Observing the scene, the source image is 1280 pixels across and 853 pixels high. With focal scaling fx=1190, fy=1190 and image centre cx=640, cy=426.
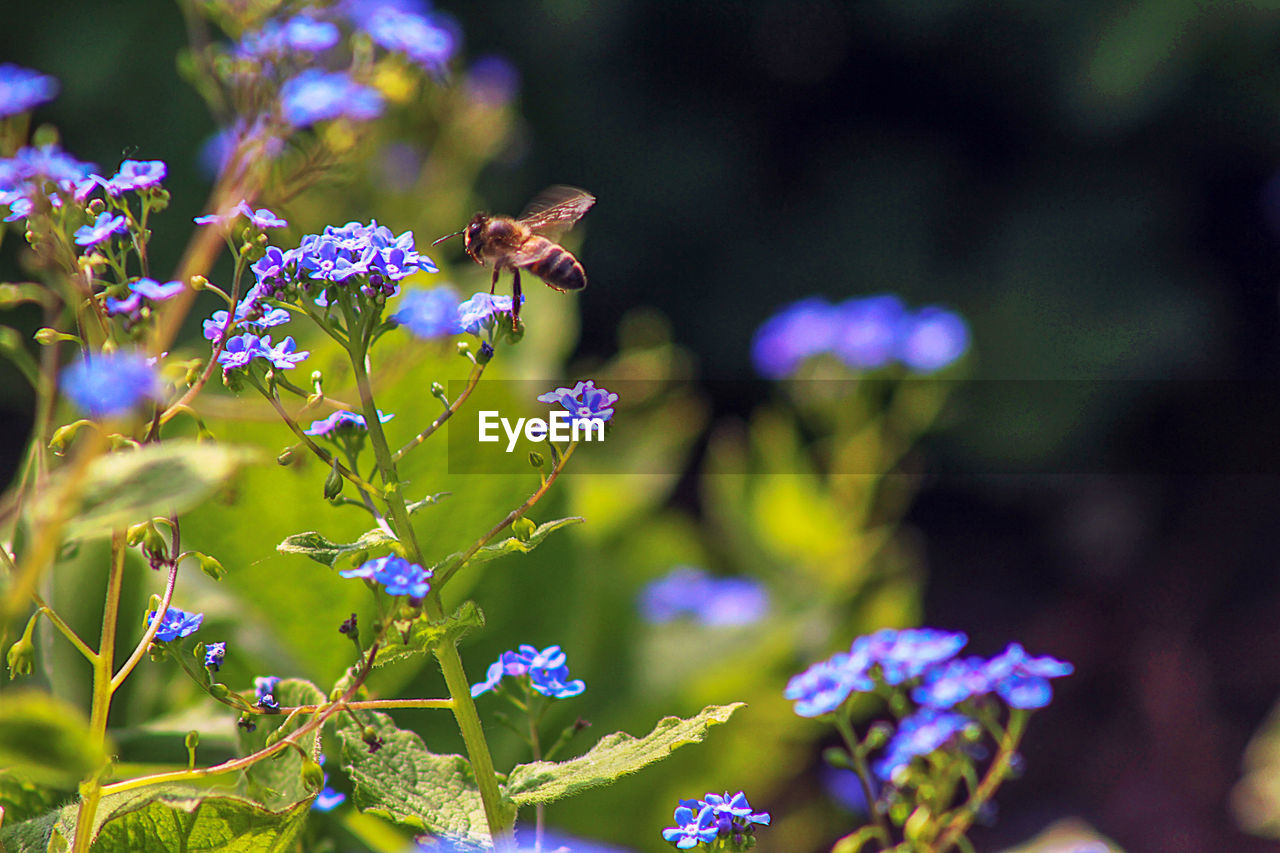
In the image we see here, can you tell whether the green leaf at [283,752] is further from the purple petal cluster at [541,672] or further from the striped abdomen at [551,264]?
the striped abdomen at [551,264]

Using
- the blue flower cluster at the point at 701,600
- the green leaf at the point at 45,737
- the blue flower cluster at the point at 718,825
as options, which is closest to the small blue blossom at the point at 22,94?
the green leaf at the point at 45,737

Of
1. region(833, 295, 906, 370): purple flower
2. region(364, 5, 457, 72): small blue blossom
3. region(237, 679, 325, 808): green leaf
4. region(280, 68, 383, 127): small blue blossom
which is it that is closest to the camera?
region(237, 679, 325, 808): green leaf

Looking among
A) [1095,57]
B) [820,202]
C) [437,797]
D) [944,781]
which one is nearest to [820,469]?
[820,202]

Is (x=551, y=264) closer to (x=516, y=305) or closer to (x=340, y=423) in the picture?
(x=516, y=305)

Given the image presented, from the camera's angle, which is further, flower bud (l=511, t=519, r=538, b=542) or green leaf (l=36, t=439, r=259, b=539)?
flower bud (l=511, t=519, r=538, b=542)

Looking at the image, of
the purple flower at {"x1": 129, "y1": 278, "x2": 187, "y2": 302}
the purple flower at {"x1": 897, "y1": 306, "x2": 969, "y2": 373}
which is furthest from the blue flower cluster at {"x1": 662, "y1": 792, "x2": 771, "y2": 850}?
the purple flower at {"x1": 897, "y1": 306, "x2": 969, "y2": 373}

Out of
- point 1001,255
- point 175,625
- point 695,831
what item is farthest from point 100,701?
point 1001,255

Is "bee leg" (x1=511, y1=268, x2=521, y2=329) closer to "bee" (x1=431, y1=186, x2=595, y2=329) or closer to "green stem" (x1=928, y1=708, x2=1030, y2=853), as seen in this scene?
"bee" (x1=431, y1=186, x2=595, y2=329)
